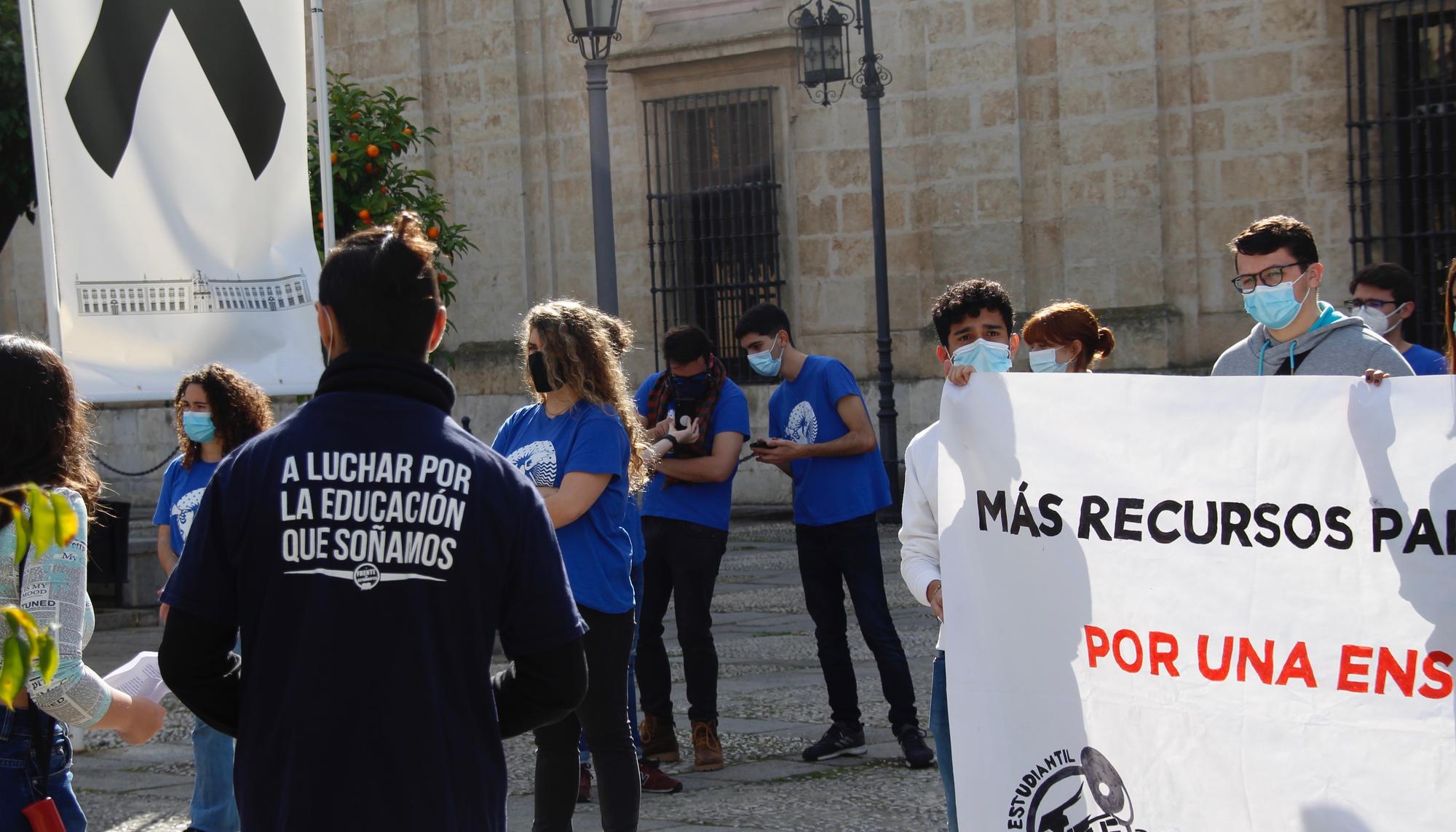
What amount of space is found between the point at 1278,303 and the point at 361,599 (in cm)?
275

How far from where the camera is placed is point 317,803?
2.69m

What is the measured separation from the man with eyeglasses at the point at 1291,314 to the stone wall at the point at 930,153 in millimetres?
11293

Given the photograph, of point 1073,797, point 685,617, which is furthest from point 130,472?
point 1073,797

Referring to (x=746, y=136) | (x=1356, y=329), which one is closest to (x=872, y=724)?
(x=1356, y=329)

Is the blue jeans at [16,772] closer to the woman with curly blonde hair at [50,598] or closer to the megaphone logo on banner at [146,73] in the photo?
the woman with curly blonde hair at [50,598]

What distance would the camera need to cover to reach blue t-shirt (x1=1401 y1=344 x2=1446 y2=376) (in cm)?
682

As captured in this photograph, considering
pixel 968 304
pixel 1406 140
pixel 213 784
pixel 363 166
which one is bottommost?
pixel 213 784

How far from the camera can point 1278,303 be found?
4.49 meters

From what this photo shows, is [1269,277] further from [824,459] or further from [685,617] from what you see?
[685,617]

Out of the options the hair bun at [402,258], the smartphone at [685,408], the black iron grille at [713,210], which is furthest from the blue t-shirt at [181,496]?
the black iron grille at [713,210]

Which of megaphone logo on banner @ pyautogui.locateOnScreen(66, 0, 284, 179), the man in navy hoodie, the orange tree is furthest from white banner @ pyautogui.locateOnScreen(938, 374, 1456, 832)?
the orange tree

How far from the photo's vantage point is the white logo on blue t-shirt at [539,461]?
5.15 metres

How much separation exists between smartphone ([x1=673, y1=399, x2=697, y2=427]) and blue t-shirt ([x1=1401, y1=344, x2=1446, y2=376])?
9.24 ft

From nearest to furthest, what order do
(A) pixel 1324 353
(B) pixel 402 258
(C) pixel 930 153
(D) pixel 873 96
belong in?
(B) pixel 402 258 < (A) pixel 1324 353 < (D) pixel 873 96 < (C) pixel 930 153
